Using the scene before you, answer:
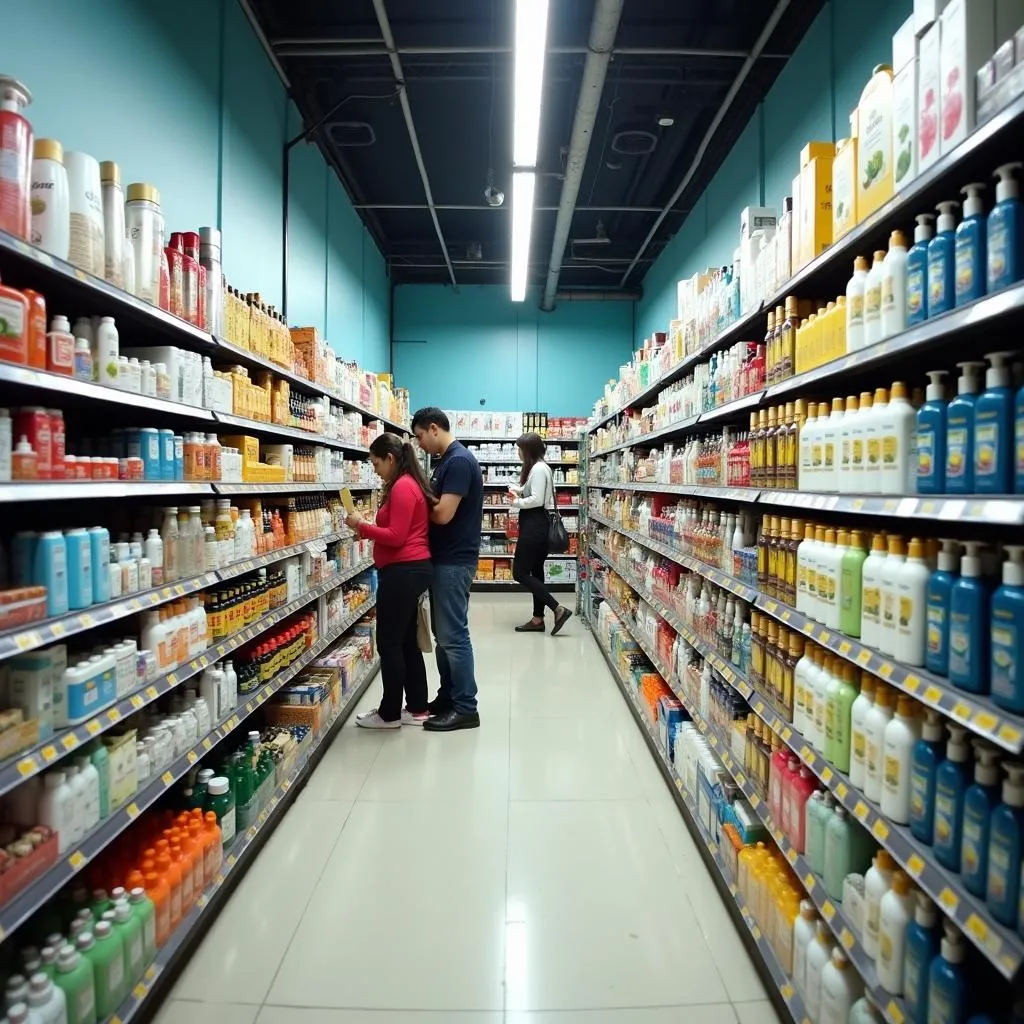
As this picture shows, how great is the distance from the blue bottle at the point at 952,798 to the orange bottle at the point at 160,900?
217cm

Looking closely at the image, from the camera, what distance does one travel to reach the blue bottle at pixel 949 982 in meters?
1.35

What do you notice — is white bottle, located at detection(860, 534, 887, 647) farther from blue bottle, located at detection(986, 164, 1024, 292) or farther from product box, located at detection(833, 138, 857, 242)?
product box, located at detection(833, 138, 857, 242)

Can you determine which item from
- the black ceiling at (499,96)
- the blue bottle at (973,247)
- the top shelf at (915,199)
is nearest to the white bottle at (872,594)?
the top shelf at (915,199)

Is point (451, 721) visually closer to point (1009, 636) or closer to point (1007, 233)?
point (1009, 636)

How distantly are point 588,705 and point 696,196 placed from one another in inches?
237

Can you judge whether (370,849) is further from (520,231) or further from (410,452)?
(520,231)

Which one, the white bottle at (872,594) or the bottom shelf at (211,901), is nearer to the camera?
the white bottle at (872,594)

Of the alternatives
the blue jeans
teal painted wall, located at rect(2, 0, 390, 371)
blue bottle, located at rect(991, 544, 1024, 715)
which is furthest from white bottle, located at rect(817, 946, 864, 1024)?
teal painted wall, located at rect(2, 0, 390, 371)

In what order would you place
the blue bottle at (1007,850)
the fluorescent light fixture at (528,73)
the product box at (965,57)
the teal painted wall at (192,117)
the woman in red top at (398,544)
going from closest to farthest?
the blue bottle at (1007,850), the product box at (965,57), the teal painted wall at (192,117), the fluorescent light fixture at (528,73), the woman in red top at (398,544)

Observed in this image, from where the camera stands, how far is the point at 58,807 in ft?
5.78

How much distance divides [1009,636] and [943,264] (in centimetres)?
82

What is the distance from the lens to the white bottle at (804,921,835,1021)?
5.95 feet

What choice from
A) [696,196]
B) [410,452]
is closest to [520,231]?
[696,196]

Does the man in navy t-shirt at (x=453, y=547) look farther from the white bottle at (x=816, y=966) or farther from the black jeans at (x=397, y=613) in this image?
the white bottle at (x=816, y=966)
